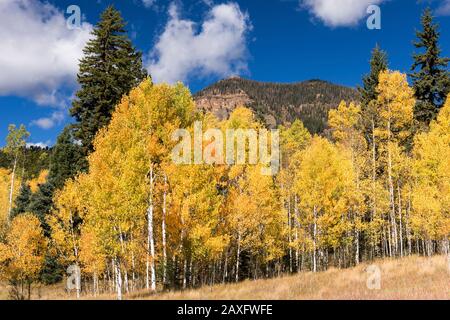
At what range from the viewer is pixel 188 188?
892 inches

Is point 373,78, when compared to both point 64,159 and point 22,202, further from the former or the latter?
point 22,202

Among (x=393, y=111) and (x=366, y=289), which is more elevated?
(x=393, y=111)

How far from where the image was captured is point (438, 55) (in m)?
36.2

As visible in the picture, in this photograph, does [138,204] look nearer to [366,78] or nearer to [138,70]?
[138,70]

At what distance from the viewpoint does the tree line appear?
22250mm

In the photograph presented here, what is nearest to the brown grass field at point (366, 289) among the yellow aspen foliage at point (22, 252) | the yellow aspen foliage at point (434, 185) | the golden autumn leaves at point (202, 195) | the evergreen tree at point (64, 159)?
the yellow aspen foliage at point (434, 185)

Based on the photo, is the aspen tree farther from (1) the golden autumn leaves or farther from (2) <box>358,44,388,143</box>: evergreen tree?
(2) <box>358,44,388,143</box>: evergreen tree

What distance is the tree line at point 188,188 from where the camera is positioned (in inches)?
A: 876

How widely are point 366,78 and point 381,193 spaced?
1428cm

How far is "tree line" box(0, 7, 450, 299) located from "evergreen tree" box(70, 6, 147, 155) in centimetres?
11

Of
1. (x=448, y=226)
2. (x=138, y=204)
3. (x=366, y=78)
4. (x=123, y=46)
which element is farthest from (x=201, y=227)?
(x=366, y=78)

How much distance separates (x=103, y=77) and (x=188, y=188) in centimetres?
1421

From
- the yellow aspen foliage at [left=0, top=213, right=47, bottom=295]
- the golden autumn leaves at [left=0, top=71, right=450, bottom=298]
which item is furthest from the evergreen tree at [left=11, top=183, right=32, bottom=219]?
the yellow aspen foliage at [left=0, top=213, right=47, bottom=295]

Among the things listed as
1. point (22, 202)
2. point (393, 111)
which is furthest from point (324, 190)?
point (22, 202)
